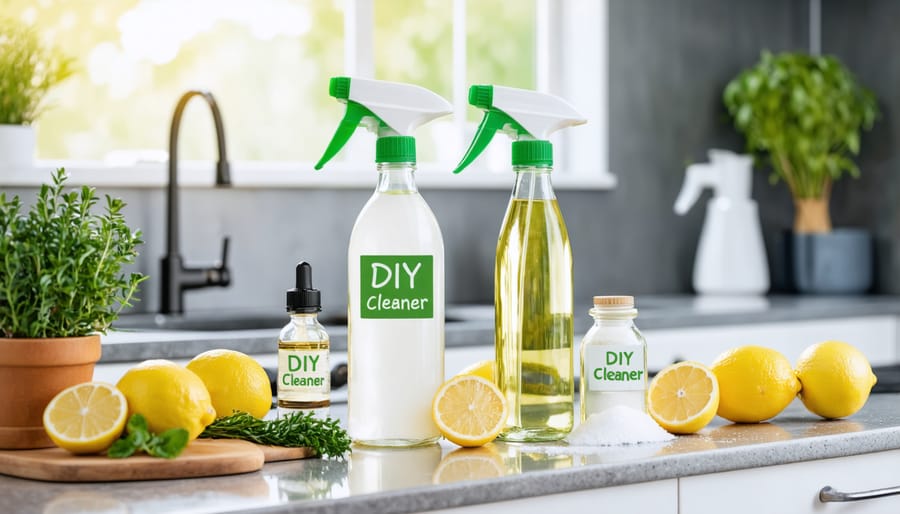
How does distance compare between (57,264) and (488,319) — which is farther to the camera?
(488,319)

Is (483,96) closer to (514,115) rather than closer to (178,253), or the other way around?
(514,115)

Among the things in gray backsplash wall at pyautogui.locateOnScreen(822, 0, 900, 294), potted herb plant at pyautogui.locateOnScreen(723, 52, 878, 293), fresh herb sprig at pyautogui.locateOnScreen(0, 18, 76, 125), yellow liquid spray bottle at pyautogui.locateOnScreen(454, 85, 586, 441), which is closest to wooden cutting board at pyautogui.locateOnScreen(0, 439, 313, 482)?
yellow liquid spray bottle at pyautogui.locateOnScreen(454, 85, 586, 441)

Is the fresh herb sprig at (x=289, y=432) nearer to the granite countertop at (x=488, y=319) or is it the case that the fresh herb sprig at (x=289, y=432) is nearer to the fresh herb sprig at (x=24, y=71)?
the granite countertop at (x=488, y=319)

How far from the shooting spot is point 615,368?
1.11 metres

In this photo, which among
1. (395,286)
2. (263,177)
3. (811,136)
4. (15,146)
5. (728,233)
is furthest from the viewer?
(811,136)

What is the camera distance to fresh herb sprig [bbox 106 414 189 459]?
0.95 m

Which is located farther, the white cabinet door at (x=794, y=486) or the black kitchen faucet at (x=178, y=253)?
the black kitchen faucet at (x=178, y=253)

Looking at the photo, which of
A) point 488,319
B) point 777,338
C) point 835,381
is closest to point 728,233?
point 777,338

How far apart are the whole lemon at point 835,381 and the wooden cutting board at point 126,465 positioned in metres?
0.58

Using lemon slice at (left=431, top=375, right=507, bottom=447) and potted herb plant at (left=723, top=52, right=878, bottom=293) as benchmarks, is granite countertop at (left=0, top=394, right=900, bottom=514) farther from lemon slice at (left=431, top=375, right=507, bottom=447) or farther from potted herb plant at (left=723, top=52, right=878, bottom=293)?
potted herb plant at (left=723, top=52, right=878, bottom=293)

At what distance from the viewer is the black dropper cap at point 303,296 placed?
3.59ft

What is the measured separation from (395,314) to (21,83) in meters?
1.75

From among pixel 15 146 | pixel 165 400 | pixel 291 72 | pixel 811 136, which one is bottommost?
pixel 165 400

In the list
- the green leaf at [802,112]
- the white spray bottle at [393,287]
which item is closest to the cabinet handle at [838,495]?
the white spray bottle at [393,287]
